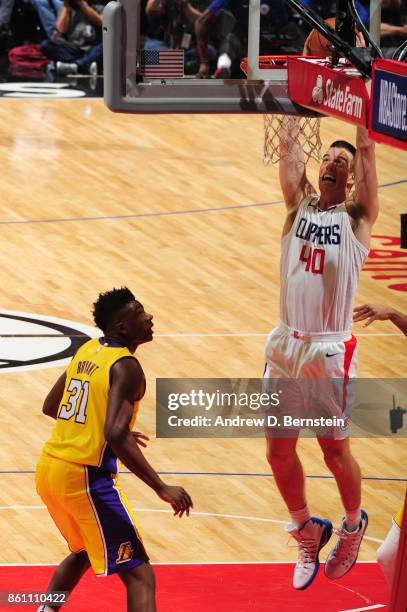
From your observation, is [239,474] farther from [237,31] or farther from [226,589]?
[237,31]

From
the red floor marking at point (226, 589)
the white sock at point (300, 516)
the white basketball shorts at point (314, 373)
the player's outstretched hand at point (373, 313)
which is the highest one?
the player's outstretched hand at point (373, 313)

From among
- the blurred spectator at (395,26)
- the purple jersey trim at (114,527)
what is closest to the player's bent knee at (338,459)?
the purple jersey trim at (114,527)

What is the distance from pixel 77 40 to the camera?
2086 centimetres

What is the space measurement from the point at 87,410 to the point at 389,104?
192cm

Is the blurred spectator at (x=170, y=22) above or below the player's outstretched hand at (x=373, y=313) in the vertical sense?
above

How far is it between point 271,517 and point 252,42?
305cm

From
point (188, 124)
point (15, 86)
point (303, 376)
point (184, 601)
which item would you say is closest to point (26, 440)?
point (184, 601)

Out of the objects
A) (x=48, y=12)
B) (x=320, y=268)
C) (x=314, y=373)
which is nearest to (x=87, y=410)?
(x=314, y=373)

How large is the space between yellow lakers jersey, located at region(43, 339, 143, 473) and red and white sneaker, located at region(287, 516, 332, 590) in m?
1.18

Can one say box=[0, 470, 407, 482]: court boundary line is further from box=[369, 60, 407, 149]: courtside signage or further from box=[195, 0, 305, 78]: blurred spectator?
box=[369, 60, 407, 149]: courtside signage

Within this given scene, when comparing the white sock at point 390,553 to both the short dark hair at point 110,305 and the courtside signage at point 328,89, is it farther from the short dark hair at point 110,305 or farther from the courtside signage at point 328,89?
the courtside signage at point 328,89

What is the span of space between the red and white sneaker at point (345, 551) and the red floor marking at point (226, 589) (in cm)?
38

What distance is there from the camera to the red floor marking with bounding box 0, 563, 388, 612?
7.63 m

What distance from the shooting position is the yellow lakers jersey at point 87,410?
662 cm
